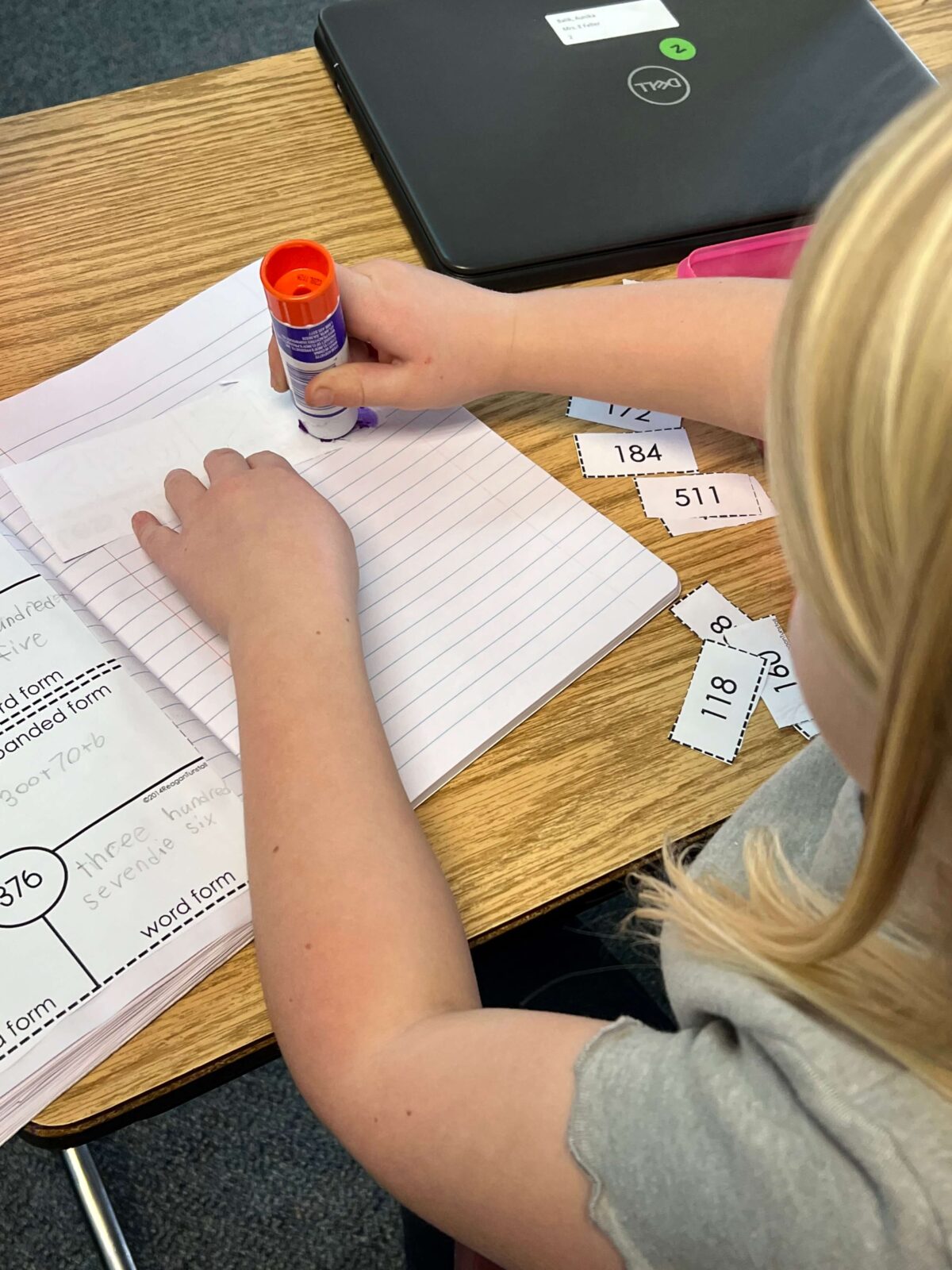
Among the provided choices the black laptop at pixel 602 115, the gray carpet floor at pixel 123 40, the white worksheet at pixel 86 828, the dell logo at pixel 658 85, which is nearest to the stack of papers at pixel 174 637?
the white worksheet at pixel 86 828

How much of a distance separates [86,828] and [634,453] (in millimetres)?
384

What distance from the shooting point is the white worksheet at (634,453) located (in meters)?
0.66

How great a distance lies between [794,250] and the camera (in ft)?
2.35

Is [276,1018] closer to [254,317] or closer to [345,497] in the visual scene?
[345,497]

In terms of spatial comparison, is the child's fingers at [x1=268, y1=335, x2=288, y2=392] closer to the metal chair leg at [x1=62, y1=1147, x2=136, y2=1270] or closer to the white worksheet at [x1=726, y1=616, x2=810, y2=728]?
the white worksheet at [x1=726, y1=616, x2=810, y2=728]

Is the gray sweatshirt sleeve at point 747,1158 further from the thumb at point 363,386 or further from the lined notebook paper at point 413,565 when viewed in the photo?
the thumb at point 363,386

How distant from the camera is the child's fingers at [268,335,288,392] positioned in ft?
2.16

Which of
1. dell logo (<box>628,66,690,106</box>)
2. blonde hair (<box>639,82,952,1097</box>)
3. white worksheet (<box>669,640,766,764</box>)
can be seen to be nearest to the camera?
blonde hair (<box>639,82,952,1097</box>)

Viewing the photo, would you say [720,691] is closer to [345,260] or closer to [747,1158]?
[747,1158]

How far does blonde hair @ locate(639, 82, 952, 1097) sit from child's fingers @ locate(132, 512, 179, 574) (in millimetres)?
352

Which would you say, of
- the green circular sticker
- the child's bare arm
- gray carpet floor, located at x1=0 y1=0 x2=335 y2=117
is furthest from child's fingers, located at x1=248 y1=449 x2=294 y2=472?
gray carpet floor, located at x1=0 y1=0 x2=335 y2=117

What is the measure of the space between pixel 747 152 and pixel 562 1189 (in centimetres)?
67

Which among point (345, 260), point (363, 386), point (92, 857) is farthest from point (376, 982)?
point (345, 260)

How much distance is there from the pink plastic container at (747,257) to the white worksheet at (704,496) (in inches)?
6.1
